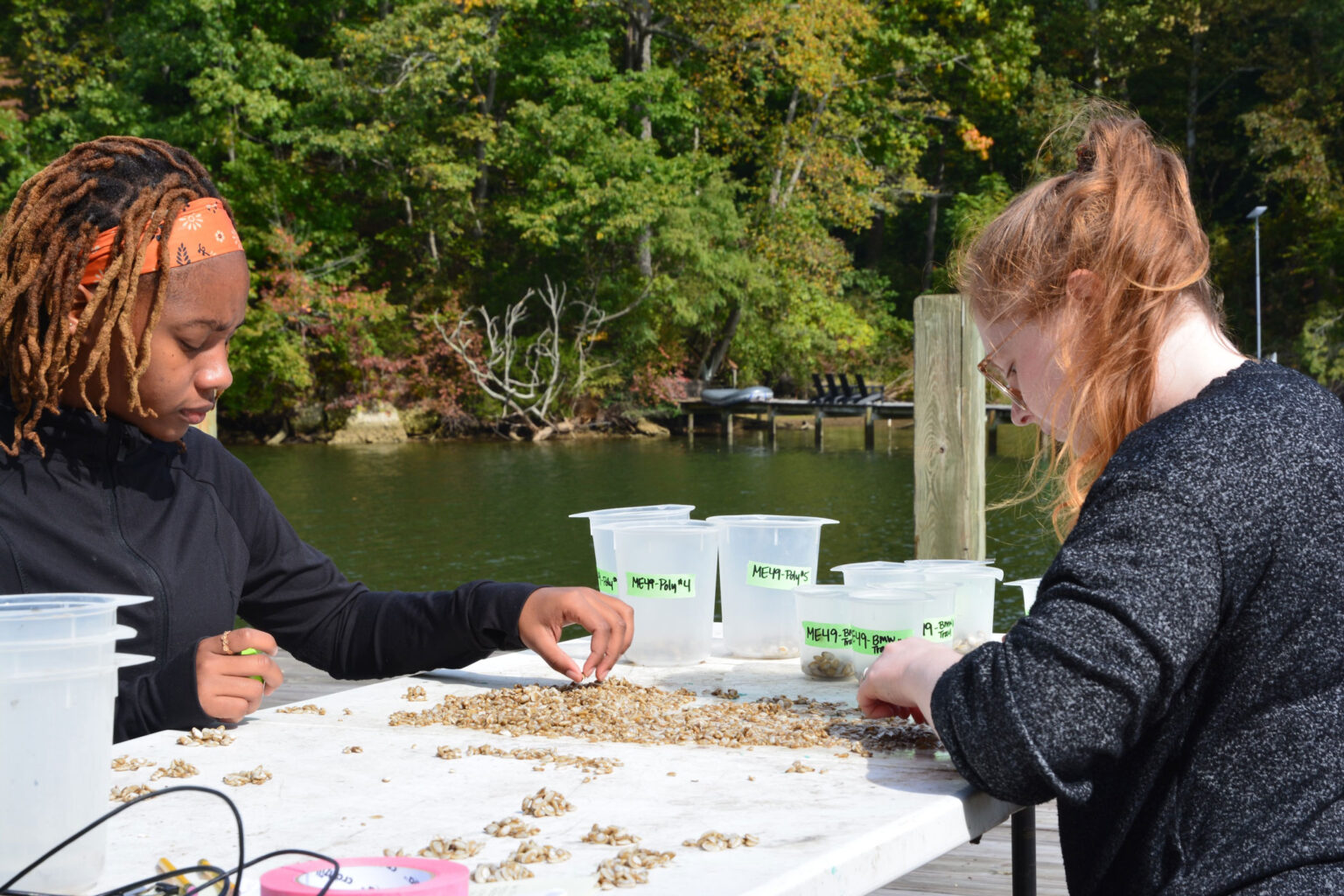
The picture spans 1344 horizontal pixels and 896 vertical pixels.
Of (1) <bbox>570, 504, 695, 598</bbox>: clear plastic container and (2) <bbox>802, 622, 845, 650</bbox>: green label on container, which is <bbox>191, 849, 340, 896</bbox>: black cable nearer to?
(2) <bbox>802, 622, 845, 650</bbox>: green label on container

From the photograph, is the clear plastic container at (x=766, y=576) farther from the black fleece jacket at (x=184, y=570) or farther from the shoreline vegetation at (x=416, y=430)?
the shoreline vegetation at (x=416, y=430)

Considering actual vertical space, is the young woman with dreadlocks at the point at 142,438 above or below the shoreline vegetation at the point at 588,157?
below

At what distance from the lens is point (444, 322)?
86.5 feet

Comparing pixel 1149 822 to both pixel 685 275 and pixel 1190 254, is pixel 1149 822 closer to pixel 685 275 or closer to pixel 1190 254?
pixel 1190 254

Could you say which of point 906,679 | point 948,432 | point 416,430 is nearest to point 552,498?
point 948,432

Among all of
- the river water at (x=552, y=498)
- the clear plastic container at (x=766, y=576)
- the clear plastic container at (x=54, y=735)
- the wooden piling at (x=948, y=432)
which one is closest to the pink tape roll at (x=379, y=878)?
the clear plastic container at (x=54, y=735)

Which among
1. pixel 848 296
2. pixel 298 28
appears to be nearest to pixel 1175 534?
pixel 298 28

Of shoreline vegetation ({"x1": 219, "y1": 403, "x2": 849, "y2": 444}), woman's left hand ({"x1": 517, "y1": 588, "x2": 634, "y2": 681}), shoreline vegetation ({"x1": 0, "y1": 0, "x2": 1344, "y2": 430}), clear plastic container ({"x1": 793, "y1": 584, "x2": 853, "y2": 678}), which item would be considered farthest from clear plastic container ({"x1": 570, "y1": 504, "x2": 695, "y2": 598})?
shoreline vegetation ({"x1": 0, "y1": 0, "x2": 1344, "y2": 430})

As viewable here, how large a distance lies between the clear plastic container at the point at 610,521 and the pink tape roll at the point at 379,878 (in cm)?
122

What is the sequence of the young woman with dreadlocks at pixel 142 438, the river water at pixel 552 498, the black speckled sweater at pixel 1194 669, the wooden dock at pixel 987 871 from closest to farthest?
the black speckled sweater at pixel 1194 669 < the young woman with dreadlocks at pixel 142 438 < the wooden dock at pixel 987 871 < the river water at pixel 552 498

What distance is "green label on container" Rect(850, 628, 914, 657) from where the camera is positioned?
1938 millimetres

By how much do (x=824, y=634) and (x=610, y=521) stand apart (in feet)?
1.82

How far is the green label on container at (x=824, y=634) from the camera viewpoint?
6.62 ft

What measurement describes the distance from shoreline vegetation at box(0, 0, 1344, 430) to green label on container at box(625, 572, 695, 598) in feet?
75.0
